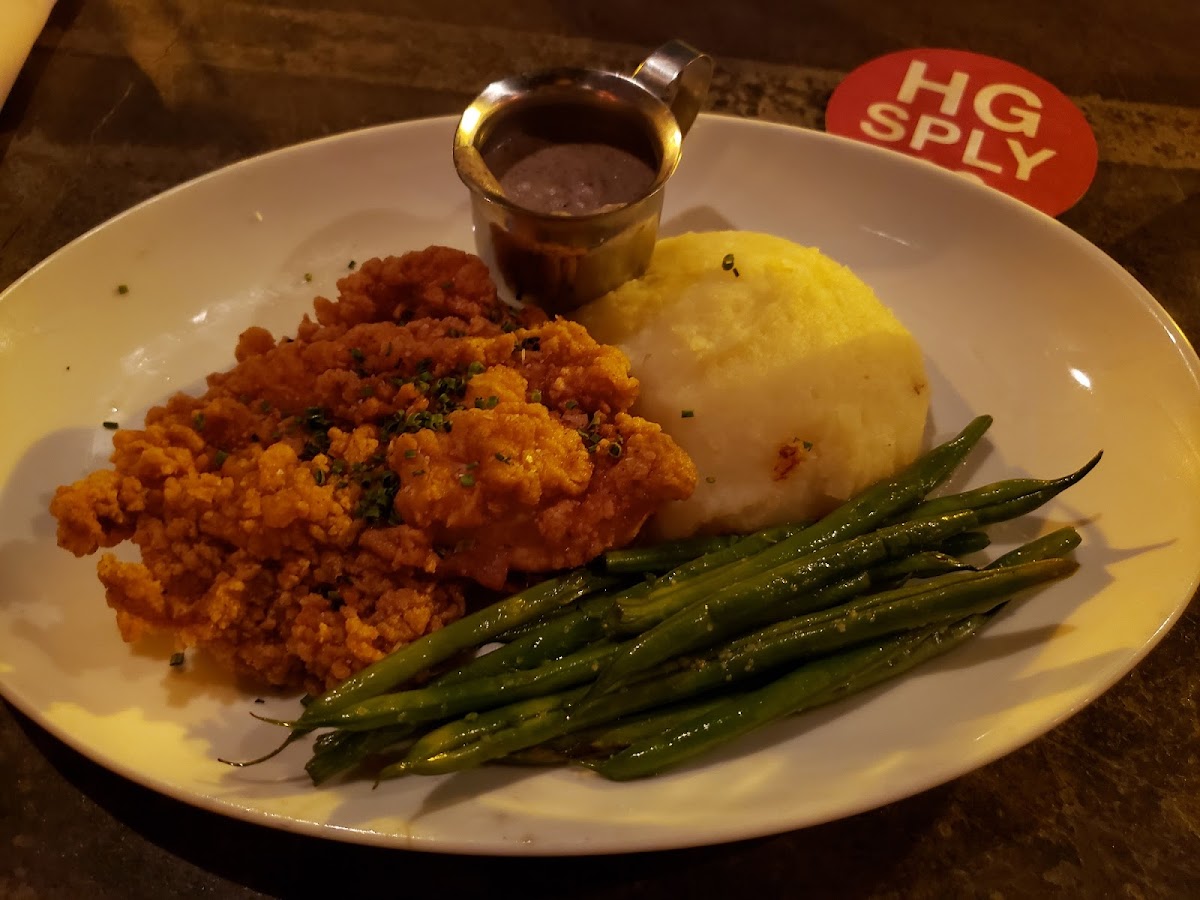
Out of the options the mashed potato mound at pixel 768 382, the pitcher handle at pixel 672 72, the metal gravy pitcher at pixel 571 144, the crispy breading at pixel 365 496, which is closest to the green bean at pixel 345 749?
the crispy breading at pixel 365 496

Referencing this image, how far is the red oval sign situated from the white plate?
1064 millimetres

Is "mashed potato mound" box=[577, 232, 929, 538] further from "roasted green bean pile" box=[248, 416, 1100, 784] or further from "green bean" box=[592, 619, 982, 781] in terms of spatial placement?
"green bean" box=[592, 619, 982, 781]

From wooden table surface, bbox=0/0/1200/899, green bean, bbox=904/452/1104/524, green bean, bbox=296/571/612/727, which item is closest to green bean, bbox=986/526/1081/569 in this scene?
green bean, bbox=904/452/1104/524

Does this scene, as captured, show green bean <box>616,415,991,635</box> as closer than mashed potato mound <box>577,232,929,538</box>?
Yes

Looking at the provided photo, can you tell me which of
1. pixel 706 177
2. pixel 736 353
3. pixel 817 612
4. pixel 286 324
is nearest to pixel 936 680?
pixel 817 612

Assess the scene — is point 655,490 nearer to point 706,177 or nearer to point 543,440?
point 543,440

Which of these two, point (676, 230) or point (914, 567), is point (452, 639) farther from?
point (676, 230)

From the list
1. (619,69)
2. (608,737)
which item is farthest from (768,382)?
(619,69)

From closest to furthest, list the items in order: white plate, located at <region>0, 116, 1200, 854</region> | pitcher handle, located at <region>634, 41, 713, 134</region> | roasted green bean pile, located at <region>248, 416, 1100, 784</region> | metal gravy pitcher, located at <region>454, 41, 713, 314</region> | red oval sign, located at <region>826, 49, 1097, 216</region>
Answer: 1. white plate, located at <region>0, 116, 1200, 854</region>
2. roasted green bean pile, located at <region>248, 416, 1100, 784</region>
3. metal gravy pitcher, located at <region>454, 41, 713, 314</region>
4. pitcher handle, located at <region>634, 41, 713, 134</region>
5. red oval sign, located at <region>826, 49, 1097, 216</region>

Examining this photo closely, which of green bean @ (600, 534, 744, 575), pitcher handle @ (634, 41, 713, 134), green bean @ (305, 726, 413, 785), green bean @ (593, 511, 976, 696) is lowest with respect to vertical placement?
green bean @ (305, 726, 413, 785)

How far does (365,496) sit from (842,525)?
1496 mm

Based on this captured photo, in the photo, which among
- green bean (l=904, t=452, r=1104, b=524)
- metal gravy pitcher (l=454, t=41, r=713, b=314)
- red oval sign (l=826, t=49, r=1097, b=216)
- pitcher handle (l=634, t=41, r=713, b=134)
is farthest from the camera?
red oval sign (l=826, t=49, r=1097, b=216)

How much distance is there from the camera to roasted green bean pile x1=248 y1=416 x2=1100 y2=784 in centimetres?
235

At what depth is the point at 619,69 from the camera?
518 centimetres
